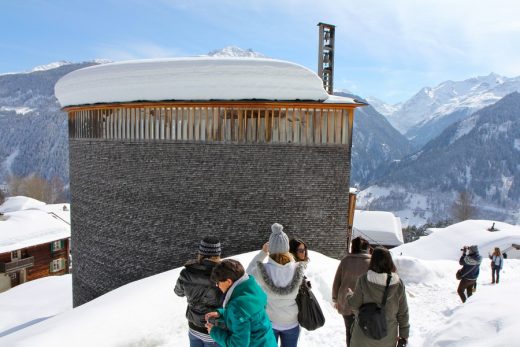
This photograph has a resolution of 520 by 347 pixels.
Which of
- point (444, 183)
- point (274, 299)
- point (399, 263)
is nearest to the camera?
point (274, 299)

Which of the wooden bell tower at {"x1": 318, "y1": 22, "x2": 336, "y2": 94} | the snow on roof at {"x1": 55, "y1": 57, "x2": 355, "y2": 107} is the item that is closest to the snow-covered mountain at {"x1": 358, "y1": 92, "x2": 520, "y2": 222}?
the wooden bell tower at {"x1": 318, "y1": 22, "x2": 336, "y2": 94}

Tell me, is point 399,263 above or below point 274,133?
below

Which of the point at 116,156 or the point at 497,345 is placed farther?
the point at 116,156

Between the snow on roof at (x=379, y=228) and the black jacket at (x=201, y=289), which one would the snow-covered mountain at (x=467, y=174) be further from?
the black jacket at (x=201, y=289)

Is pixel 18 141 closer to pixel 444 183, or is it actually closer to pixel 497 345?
pixel 444 183

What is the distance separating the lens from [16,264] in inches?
987

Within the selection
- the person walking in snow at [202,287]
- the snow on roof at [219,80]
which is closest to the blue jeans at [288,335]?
the person walking in snow at [202,287]

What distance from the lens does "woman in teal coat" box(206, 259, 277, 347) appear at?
3.00m

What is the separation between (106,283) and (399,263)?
8379 millimetres

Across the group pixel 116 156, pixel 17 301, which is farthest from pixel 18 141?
pixel 116 156

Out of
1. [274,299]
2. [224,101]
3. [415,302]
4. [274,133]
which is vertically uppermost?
[224,101]

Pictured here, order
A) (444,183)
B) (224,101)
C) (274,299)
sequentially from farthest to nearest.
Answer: (444,183) < (224,101) < (274,299)

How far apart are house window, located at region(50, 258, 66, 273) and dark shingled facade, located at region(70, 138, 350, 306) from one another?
20.7 meters

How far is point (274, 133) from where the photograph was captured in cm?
1019
